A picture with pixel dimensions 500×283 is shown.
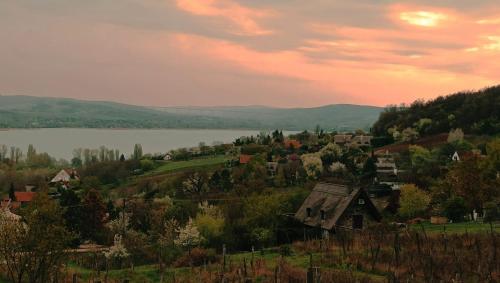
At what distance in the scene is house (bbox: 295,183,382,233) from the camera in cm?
4478

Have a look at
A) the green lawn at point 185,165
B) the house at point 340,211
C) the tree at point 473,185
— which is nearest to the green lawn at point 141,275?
the house at point 340,211

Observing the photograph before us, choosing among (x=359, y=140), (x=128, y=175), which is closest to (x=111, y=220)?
(x=128, y=175)

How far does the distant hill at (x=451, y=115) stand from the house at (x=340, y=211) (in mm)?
74479

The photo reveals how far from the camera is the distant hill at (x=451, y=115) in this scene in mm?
120000

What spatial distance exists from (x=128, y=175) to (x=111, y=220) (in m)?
57.1

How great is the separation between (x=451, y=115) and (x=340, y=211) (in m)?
96.2

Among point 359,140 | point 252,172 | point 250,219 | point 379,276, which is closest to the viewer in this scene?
point 379,276

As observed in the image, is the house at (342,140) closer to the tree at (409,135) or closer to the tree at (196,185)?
the tree at (409,135)

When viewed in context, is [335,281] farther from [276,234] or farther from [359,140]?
[359,140]

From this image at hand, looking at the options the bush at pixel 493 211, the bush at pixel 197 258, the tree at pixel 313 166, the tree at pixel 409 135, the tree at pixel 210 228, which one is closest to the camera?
the bush at pixel 197 258

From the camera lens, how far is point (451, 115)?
130500 millimetres

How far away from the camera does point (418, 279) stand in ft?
78.8

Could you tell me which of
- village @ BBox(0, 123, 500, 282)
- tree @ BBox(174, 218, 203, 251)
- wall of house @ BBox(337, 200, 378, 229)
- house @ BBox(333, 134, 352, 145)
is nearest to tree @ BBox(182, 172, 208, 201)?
Answer: village @ BBox(0, 123, 500, 282)

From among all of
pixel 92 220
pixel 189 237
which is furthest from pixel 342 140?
pixel 189 237
